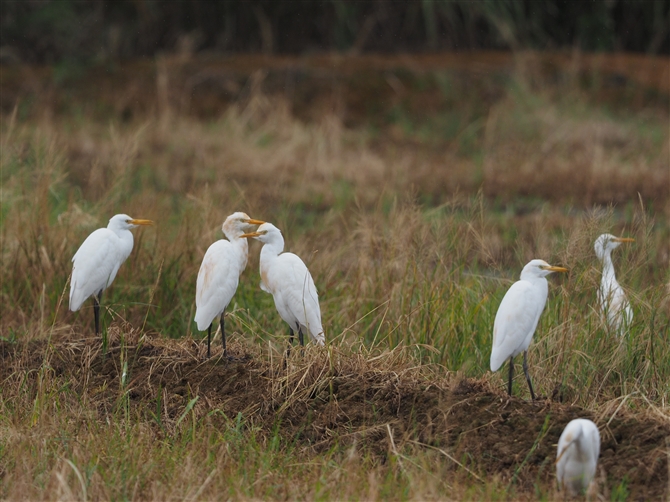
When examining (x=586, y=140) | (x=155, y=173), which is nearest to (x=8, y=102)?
(x=155, y=173)

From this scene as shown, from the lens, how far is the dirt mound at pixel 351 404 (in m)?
3.46

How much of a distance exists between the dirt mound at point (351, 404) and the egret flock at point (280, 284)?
0.52 feet

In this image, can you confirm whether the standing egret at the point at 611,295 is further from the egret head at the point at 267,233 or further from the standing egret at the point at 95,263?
the standing egret at the point at 95,263

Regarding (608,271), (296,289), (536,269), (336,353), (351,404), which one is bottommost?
(351,404)

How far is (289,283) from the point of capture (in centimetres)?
415

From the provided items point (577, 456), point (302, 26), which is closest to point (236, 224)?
point (577, 456)

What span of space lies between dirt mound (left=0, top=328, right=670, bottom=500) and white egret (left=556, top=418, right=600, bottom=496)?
94mm

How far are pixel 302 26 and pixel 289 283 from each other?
34.4ft

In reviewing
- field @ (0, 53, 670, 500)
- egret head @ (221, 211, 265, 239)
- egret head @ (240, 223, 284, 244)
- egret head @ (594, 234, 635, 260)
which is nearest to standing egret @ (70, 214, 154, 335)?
A: field @ (0, 53, 670, 500)

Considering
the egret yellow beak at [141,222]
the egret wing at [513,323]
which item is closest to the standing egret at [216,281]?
the egret yellow beak at [141,222]

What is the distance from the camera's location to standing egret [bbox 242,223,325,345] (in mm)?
4148

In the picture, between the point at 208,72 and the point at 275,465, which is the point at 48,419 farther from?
the point at 208,72

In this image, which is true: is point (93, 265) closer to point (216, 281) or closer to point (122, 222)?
point (122, 222)

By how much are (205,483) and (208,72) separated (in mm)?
10134
